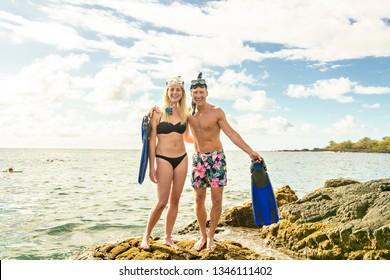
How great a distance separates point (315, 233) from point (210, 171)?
2.78m

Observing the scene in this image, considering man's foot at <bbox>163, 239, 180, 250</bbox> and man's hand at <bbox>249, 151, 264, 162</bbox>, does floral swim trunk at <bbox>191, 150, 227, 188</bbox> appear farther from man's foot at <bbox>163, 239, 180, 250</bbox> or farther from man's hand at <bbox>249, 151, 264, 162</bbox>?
man's foot at <bbox>163, 239, 180, 250</bbox>

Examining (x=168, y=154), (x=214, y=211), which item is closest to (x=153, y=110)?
(x=168, y=154)

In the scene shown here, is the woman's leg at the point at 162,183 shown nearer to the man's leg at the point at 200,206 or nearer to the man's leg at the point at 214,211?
the man's leg at the point at 200,206

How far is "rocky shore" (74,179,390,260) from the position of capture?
5.57m

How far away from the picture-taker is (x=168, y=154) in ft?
18.3

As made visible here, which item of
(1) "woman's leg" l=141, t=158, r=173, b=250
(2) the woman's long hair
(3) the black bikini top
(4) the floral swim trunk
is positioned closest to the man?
(4) the floral swim trunk

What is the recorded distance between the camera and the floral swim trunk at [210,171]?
18.5 feet

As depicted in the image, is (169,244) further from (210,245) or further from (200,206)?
(200,206)

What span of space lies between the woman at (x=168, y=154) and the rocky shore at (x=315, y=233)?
0.38 metres

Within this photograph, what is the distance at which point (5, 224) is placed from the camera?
1186 centimetres

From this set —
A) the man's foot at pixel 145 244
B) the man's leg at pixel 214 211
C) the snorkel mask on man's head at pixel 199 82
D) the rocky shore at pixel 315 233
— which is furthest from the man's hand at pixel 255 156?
the man's foot at pixel 145 244

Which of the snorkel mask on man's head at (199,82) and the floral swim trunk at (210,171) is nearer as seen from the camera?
the floral swim trunk at (210,171)

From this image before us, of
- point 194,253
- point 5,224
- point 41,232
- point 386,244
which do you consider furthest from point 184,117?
point 5,224
